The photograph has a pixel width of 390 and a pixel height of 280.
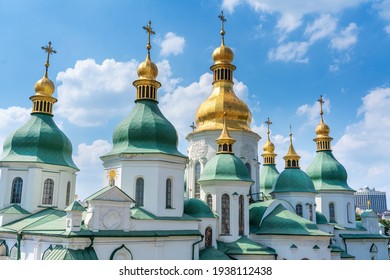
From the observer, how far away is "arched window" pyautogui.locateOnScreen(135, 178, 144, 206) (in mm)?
22766

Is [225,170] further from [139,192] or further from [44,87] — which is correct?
[44,87]

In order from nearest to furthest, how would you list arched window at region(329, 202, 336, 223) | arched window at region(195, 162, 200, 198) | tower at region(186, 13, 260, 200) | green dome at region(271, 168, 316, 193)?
arched window at region(195, 162, 200, 198) < green dome at region(271, 168, 316, 193) < tower at region(186, 13, 260, 200) < arched window at region(329, 202, 336, 223)

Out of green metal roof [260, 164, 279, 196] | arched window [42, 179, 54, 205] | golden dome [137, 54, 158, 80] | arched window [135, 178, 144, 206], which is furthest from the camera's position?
green metal roof [260, 164, 279, 196]

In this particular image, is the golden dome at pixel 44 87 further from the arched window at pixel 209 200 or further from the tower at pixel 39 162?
the arched window at pixel 209 200

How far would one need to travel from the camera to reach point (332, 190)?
1515 inches

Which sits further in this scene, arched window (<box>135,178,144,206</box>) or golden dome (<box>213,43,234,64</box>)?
golden dome (<box>213,43,234,64</box>)

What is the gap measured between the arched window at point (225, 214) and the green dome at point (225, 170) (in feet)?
4.47

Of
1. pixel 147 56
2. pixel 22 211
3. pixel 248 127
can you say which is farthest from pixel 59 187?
pixel 248 127

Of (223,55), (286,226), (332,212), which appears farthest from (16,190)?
(332,212)

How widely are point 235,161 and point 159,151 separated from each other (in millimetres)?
7062

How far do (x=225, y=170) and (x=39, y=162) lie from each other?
1265cm

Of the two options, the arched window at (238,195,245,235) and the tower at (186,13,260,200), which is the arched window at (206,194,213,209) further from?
the tower at (186,13,260,200)

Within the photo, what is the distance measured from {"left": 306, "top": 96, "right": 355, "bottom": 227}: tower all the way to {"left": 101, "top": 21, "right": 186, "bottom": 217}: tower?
66.3 feet

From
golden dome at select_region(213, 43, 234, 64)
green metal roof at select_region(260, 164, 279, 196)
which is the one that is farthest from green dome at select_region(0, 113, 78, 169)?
green metal roof at select_region(260, 164, 279, 196)
